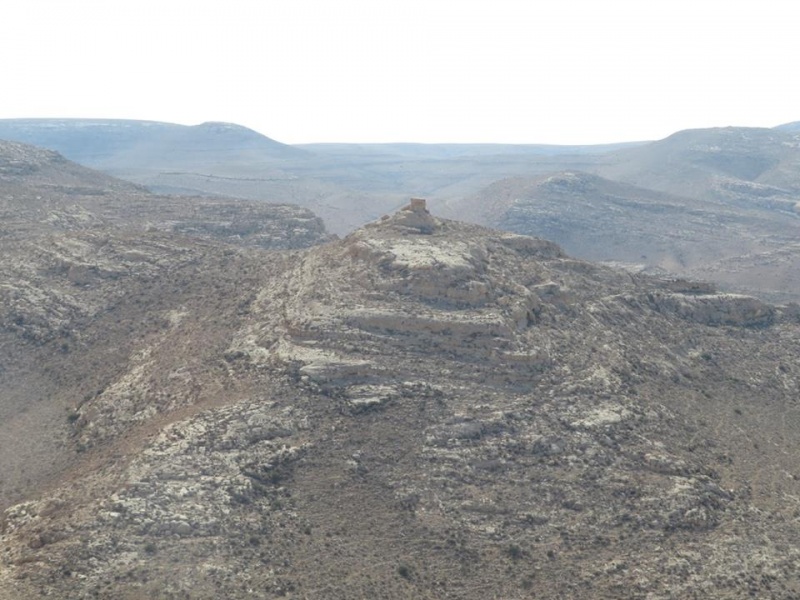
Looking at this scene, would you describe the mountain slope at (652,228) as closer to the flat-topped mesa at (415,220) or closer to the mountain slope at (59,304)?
the flat-topped mesa at (415,220)

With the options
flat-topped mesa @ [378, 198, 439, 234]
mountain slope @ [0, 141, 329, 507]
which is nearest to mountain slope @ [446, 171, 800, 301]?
flat-topped mesa @ [378, 198, 439, 234]

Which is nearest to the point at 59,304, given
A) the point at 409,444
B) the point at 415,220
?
the point at 415,220

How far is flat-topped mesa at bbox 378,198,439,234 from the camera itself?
44.9m

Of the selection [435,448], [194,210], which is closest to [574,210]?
[194,210]

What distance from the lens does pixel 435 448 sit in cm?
3222

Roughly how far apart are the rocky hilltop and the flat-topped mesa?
0.63 ft

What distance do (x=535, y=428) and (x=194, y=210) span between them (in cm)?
5904

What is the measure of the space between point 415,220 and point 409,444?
16.3 m

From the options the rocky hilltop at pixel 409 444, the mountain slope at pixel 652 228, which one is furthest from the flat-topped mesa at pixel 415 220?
the mountain slope at pixel 652 228

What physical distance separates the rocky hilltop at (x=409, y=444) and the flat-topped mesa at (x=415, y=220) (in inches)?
7.6

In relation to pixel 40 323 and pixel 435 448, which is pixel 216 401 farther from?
pixel 40 323

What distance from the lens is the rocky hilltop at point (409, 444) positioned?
27297 mm

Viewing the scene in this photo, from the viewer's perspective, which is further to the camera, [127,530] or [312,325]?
[312,325]

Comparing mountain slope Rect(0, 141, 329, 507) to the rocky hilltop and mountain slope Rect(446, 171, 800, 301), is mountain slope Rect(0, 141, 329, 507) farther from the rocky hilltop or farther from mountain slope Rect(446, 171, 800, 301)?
mountain slope Rect(446, 171, 800, 301)
